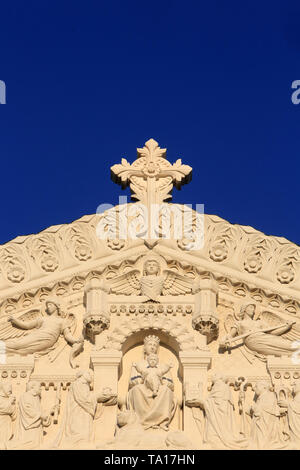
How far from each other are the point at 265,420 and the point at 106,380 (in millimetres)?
1888

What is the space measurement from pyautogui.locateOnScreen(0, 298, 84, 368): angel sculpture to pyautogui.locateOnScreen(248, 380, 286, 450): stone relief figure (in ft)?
7.12

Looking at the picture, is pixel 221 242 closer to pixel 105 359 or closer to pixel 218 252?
pixel 218 252

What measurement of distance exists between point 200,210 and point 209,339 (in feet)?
6.02

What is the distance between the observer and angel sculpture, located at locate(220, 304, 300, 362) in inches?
679

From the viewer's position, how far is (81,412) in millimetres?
16578

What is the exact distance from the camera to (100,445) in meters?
16.1

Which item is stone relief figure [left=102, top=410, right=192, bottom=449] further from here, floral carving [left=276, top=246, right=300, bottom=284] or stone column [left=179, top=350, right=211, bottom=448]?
floral carving [left=276, top=246, right=300, bottom=284]

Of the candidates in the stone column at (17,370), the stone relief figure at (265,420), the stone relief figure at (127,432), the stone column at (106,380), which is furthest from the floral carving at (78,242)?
the stone relief figure at (265,420)

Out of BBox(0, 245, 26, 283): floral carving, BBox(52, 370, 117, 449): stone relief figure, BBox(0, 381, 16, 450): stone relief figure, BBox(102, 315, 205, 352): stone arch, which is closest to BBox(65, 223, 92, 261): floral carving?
BBox(0, 245, 26, 283): floral carving
